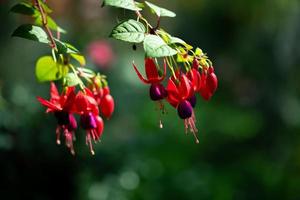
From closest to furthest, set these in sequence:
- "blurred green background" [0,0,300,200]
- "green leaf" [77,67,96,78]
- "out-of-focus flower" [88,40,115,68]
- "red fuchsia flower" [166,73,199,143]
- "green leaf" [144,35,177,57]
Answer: "green leaf" [144,35,177,57]
"red fuchsia flower" [166,73,199,143]
"green leaf" [77,67,96,78]
"blurred green background" [0,0,300,200]
"out-of-focus flower" [88,40,115,68]

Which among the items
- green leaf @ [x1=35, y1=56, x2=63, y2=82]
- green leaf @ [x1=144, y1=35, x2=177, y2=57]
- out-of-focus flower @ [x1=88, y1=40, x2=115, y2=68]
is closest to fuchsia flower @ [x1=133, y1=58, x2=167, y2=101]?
green leaf @ [x1=144, y1=35, x2=177, y2=57]

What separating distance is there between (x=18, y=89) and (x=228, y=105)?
2385mm

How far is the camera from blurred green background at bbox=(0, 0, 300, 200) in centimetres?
252

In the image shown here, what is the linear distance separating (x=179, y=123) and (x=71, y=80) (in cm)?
293

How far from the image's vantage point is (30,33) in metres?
0.99

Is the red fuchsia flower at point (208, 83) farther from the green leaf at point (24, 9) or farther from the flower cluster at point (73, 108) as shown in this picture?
the green leaf at point (24, 9)

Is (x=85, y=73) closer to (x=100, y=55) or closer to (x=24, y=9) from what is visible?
(x=24, y=9)

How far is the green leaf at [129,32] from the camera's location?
89 cm

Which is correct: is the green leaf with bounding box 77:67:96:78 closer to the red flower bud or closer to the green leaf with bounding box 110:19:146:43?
the red flower bud

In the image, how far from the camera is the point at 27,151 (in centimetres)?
244

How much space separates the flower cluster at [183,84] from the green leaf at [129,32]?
8cm

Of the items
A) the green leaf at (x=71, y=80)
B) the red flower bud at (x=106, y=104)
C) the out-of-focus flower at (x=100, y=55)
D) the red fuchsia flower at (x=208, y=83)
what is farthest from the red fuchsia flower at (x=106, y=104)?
the out-of-focus flower at (x=100, y=55)

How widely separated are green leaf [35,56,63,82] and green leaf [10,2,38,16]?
96mm

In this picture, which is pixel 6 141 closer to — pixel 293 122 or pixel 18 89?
pixel 18 89
